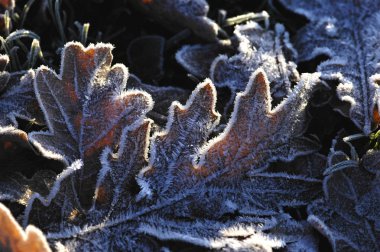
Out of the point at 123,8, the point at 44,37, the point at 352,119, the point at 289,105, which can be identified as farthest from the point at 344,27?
the point at 44,37

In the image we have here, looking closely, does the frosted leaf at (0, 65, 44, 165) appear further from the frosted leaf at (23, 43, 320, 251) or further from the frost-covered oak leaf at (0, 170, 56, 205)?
the frosted leaf at (23, 43, 320, 251)

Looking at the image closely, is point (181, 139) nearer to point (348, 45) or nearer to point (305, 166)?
point (305, 166)

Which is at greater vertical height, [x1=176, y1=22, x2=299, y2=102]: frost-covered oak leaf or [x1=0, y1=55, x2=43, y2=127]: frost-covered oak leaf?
[x1=176, y1=22, x2=299, y2=102]: frost-covered oak leaf

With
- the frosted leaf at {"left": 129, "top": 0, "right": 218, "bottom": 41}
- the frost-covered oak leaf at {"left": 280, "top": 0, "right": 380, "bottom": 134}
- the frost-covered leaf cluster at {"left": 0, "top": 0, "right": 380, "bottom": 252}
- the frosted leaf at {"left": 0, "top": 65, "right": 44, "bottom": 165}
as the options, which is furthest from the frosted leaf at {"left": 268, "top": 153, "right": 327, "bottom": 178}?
the frosted leaf at {"left": 0, "top": 65, "right": 44, "bottom": 165}

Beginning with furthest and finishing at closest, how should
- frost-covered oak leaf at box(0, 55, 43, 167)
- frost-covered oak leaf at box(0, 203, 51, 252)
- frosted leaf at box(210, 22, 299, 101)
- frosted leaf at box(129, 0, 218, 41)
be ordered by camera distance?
1. frosted leaf at box(129, 0, 218, 41)
2. frosted leaf at box(210, 22, 299, 101)
3. frost-covered oak leaf at box(0, 55, 43, 167)
4. frost-covered oak leaf at box(0, 203, 51, 252)

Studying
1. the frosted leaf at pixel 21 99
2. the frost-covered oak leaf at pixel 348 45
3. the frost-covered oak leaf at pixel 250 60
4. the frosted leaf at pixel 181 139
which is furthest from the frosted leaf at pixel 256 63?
the frosted leaf at pixel 21 99

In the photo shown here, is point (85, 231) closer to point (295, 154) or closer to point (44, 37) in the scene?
point (295, 154)
